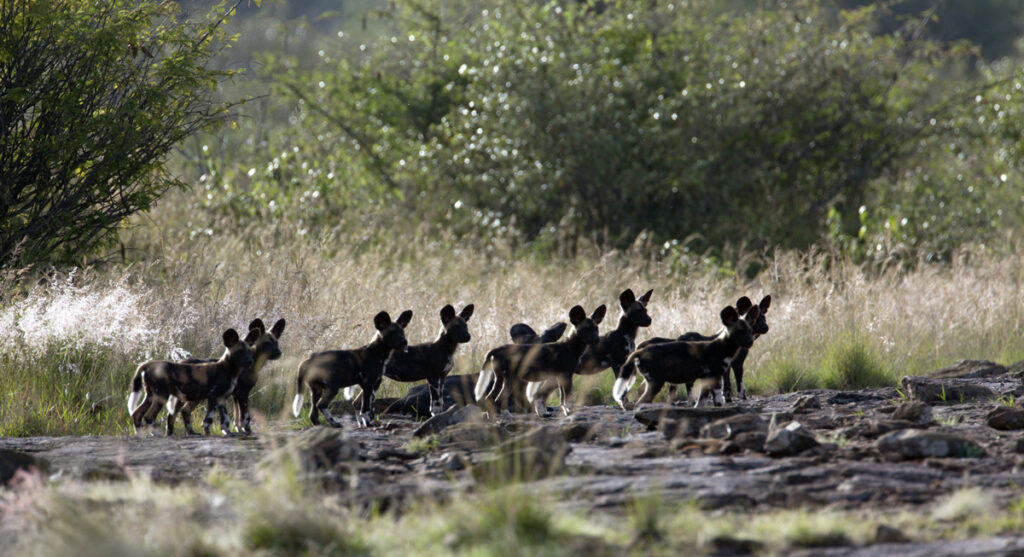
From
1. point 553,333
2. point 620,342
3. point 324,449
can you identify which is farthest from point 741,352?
point 324,449

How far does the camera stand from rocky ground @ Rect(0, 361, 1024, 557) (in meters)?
5.61

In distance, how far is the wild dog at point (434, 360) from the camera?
9.44 m

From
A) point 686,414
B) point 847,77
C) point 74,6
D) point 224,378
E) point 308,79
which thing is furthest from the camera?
point 308,79

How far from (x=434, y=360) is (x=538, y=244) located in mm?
11007

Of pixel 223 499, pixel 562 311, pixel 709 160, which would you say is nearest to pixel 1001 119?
pixel 709 160

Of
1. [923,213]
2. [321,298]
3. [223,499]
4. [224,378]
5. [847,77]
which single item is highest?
[847,77]

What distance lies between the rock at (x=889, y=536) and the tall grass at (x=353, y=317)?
6.05m

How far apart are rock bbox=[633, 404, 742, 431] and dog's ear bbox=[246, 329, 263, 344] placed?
9.88ft

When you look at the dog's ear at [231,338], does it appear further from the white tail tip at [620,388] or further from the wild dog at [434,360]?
the white tail tip at [620,388]

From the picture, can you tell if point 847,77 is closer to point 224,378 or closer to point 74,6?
point 74,6

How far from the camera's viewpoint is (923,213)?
2131 cm

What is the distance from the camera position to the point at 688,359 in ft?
30.5

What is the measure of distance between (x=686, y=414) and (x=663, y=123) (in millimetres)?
14288

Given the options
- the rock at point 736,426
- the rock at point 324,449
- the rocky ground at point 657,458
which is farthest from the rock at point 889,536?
the rock at point 324,449
